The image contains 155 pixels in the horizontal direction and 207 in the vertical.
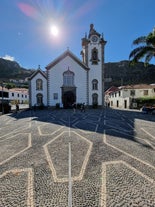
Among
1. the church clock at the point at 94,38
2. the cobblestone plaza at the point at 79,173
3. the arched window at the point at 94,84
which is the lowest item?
the cobblestone plaza at the point at 79,173

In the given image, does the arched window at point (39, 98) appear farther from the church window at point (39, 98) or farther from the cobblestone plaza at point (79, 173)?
the cobblestone plaza at point (79, 173)

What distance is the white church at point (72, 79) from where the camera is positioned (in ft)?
100

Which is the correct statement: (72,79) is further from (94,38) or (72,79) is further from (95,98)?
(94,38)

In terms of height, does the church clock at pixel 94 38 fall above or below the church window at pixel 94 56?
above

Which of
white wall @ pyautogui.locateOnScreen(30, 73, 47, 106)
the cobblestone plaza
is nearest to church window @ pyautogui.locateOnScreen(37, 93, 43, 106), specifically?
white wall @ pyautogui.locateOnScreen(30, 73, 47, 106)

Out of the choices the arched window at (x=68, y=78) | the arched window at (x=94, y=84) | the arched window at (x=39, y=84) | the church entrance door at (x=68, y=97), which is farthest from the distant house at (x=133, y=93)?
the arched window at (x=39, y=84)

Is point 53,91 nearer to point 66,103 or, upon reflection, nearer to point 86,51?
point 66,103

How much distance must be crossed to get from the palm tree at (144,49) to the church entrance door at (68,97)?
14.2 meters

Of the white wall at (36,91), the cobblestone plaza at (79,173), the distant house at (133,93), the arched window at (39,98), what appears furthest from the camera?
the distant house at (133,93)

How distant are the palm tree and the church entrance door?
14.2 m

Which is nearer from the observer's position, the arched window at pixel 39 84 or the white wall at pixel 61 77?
the white wall at pixel 61 77

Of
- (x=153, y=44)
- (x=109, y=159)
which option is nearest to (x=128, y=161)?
(x=109, y=159)

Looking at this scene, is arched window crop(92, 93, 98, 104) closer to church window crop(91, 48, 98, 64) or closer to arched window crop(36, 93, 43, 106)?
church window crop(91, 48, 98, 64)

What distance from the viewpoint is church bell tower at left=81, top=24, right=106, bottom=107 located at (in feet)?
103
